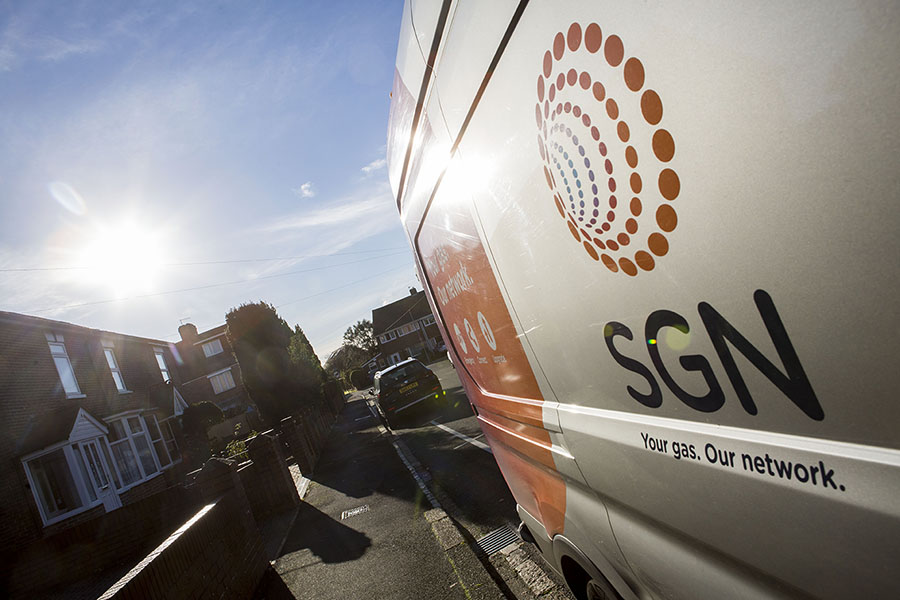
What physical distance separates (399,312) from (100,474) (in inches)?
1864

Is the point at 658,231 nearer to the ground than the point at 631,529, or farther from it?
farther from it

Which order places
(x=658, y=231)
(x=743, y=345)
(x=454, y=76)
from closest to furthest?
(x=743, y=345), (x=658, y=231), (x=454, y=76)

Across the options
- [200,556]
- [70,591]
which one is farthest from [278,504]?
[200,556]

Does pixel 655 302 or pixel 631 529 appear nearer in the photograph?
pixel 655 302

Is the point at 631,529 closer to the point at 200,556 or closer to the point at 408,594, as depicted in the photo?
the point at 408,594

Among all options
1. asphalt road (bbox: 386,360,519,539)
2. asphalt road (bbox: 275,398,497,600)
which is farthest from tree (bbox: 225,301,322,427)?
asphalt road (bbox: 275,398,497,600)

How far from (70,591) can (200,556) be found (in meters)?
6.57

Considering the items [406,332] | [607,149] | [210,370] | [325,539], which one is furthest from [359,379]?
[607,149]

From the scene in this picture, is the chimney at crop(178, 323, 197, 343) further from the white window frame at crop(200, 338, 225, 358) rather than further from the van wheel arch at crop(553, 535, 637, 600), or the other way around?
the van wheel arch at crop(553, 535, 637, 600)

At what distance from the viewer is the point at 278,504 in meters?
8.36

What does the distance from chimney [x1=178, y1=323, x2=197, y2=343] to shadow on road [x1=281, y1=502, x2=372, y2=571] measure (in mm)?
42420

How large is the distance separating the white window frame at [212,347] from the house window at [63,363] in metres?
29.2

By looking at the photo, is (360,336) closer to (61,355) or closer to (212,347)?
(212,347)

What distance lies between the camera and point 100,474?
54.3ft
